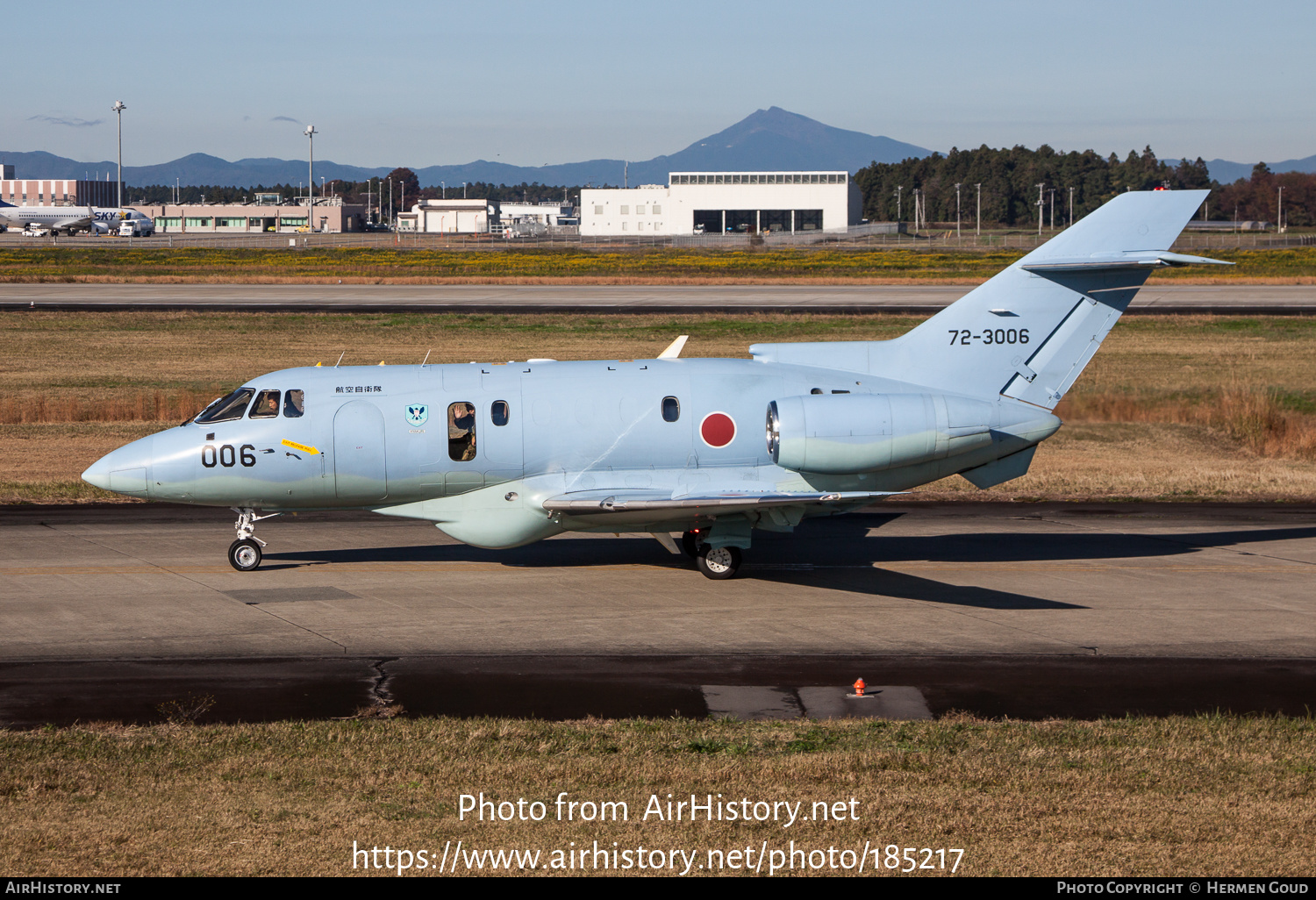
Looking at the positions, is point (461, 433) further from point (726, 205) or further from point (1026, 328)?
point (726, 205)

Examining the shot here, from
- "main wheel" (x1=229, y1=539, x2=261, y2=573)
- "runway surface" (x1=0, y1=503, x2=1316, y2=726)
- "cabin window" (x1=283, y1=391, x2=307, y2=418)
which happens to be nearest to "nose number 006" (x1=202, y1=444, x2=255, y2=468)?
"cabin window" (x1=283, y1=391, x2=307, y2=418)

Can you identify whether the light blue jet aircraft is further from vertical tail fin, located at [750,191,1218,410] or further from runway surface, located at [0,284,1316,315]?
runway surface, located at [0,284,1316,315]

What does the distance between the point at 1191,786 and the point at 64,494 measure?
24651 millimetres

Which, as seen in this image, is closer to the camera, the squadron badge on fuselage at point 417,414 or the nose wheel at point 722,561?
the squadron badge on fuselage at point 417,414

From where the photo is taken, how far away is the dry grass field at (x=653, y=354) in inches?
1182

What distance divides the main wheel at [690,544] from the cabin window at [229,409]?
7.94m

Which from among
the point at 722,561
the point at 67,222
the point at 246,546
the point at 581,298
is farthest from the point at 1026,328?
the point at 67,222

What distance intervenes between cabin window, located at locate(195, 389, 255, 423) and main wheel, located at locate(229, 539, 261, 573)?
227 centimetres

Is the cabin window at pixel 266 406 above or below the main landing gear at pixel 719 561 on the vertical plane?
above

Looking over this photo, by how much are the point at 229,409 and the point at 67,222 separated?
570ft

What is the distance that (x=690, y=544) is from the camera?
22.2 m

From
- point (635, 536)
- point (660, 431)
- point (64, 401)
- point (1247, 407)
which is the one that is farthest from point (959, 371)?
point (64, 401)

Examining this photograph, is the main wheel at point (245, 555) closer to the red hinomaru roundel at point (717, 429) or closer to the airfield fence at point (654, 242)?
the red hinomaru roundel at point (717, 429)

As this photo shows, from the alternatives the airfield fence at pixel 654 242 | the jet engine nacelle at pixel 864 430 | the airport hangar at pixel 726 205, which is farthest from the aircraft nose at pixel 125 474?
the airport hangar at pixel 726 205
